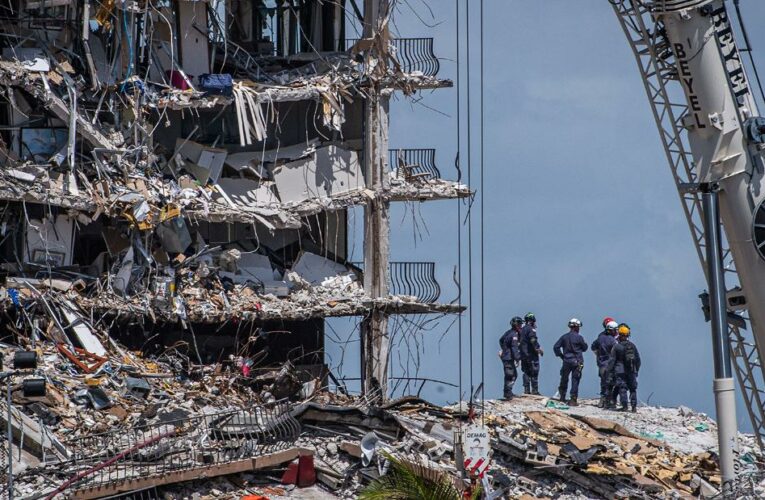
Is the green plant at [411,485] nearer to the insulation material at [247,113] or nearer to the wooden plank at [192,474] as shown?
the wooden plank at [192,474]

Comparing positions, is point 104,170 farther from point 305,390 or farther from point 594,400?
point 594,400

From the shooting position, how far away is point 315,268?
46.5m

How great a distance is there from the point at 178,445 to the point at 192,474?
1.16m

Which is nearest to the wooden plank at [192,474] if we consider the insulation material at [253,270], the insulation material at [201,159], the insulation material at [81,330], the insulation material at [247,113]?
the insulation material at [81,330]

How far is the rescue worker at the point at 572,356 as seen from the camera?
39625 mm

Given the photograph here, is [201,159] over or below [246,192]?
over

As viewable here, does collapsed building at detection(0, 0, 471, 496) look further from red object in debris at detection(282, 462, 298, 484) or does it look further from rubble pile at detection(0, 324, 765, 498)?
red object in debris at detection(282, 462, 298, 484)

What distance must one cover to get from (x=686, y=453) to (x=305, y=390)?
29.6 ft

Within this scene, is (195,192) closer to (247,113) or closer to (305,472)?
(247,113)

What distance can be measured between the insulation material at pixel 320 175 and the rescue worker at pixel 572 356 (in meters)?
8.71

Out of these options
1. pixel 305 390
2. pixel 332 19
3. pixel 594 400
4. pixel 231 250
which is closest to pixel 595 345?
pixel 594 400

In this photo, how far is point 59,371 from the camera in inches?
1469

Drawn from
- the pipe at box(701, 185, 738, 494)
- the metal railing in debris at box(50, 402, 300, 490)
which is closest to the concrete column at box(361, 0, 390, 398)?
the metal railing in debris at box(50, 402, 300, 490)

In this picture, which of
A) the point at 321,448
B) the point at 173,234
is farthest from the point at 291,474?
the point at 173,234
